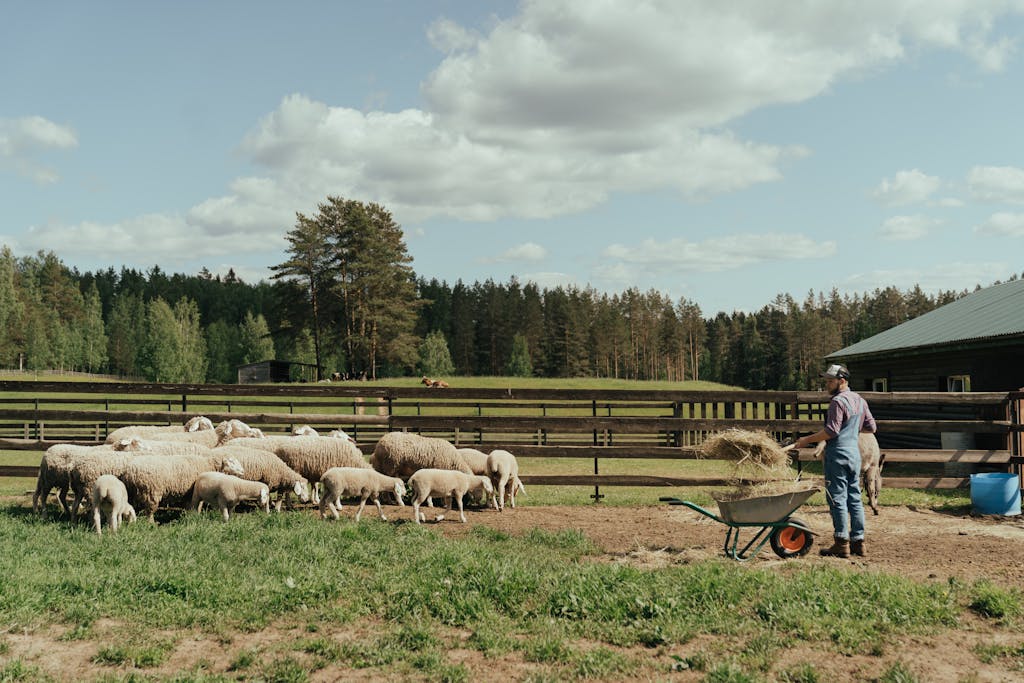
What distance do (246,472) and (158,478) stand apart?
122 cm

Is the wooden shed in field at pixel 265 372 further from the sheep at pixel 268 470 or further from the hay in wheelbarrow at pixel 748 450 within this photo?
the hay in wheelbarrow at pixel 748 450

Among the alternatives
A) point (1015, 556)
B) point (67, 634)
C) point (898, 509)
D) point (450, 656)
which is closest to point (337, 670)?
point (450, 656)

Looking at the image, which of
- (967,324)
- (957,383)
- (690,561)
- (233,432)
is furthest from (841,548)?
(967,324)

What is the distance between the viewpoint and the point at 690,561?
7480 mm

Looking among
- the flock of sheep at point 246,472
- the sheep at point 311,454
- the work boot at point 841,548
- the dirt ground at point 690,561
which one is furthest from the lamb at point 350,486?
the work boot at point 841,548

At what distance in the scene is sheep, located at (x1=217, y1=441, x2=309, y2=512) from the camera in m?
10.3

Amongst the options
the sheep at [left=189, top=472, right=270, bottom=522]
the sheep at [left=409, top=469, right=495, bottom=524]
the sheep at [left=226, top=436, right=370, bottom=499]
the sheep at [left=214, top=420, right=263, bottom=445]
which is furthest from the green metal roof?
the sheep at [left=214, top=420, right=263, bottom=445]

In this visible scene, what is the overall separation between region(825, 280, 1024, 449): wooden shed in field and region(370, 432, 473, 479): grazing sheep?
9.40 meters

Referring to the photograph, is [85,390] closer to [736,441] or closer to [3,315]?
[736,441]

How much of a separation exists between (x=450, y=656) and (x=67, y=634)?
290 centimetres

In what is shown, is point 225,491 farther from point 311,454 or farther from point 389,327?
point 389,327

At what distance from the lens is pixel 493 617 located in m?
5.63

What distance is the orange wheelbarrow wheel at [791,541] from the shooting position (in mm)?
7609

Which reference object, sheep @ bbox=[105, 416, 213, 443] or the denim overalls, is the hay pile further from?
sheep @ bbox=[105, 416, 213, 443]
